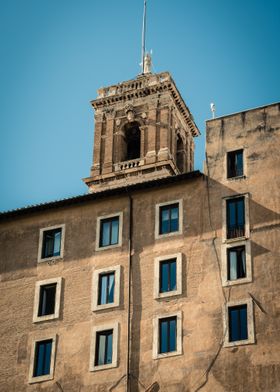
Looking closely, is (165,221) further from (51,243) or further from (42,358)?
(42,358)

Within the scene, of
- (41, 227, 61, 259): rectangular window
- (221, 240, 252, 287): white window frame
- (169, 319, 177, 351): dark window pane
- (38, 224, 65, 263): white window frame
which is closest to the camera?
(169, 319, 177, 351): dark window pane

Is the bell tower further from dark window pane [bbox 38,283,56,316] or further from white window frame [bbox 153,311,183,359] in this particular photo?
white window frame [bbox 153,311,183,359]

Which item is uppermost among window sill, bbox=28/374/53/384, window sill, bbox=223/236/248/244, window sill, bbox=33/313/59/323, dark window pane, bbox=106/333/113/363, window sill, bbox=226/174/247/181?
window sill, bbox=226/174/247/181

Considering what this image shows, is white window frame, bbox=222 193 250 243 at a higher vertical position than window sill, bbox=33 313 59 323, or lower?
higher

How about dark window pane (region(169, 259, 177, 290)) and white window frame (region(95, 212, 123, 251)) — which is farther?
white window frame (region(95, 212, 123, 251))

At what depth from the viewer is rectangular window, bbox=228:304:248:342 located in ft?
163

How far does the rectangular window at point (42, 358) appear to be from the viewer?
53.1 metres

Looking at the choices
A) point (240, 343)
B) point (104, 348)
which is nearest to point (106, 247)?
point (104, 348)

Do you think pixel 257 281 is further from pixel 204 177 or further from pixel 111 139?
pixel 111 139

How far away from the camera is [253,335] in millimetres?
49031

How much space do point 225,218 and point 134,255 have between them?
204 inches

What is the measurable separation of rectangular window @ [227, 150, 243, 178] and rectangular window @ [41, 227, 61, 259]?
398 inches

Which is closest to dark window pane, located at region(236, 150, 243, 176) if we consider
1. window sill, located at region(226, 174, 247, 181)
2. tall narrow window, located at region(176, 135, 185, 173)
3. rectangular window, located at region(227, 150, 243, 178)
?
rectangular window, located at region(227, 150, 243, 178)

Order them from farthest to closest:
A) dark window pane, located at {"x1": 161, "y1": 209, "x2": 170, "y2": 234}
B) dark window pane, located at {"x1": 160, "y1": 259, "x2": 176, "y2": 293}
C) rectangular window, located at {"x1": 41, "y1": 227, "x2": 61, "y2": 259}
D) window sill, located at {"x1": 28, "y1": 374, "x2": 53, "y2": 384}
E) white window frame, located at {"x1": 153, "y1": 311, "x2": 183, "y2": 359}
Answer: rectangular window, located at {"x1": 41, "y1": 227, "x2": 61, "y2": 259} → dark window pane, located at {"x1": 161, "y1": 209, "x2": 170, "y2": 234} → dark window pane, located at {"x1": 160, "y1": 259, "x2": 176, "y2": 293} → window sill, located at {"x1": 28, "y1": 374, "x2": 53, "y2": 384} → white window frame, located at {"x1": 153, "y1": 311, "x2": 183, "y2": 359}
